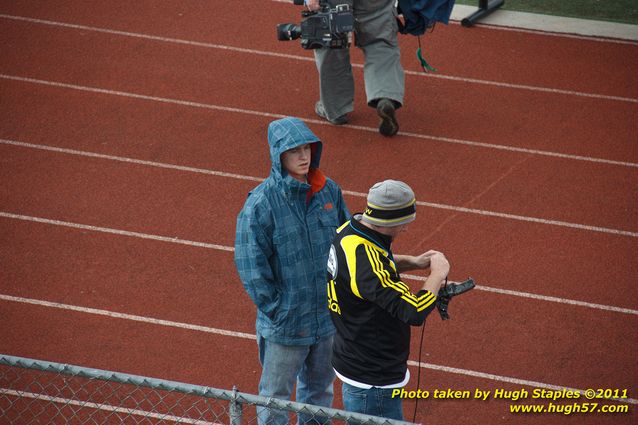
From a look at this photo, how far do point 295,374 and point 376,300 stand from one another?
2.90 feet

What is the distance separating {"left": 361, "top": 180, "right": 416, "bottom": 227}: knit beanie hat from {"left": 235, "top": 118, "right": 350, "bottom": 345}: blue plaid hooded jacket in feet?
1.68

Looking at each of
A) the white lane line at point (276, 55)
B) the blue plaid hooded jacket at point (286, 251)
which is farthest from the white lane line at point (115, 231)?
the white lane line at point (276, 55)

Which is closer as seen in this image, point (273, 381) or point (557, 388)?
point (273, 381)

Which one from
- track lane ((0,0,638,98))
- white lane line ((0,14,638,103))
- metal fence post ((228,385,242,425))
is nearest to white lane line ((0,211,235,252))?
metal fence post ((228,385,242,425))

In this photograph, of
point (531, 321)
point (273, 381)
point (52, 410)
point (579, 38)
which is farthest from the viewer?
point (579, 38)

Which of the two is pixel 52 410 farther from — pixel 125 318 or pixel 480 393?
pixel 480 393

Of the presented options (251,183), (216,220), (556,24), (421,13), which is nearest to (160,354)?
(216,220)

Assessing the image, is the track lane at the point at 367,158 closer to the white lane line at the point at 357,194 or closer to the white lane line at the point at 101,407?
the white lane line at the point at 357,194

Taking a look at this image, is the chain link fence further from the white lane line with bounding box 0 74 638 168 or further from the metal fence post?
the white lane line with bounding box 0 74 638 168

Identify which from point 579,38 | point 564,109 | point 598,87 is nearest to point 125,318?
point 564,109

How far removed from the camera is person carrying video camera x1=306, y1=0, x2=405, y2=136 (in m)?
7.90

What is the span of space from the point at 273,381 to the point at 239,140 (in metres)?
3.87

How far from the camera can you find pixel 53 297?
6176mm

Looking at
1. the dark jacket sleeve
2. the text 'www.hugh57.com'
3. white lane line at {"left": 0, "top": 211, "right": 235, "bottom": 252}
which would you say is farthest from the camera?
white lane line at {"left": 0, "top": 211, "right": 235, "bottom": 252}
